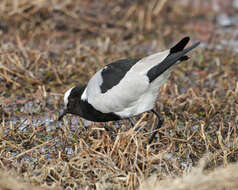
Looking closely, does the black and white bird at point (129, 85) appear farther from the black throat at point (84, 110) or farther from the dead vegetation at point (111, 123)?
the dead vegetation at point (111, 123)

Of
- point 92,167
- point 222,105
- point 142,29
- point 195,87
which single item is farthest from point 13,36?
point 92,167

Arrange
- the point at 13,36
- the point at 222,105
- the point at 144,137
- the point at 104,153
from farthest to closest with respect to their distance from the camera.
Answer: the point at 13,36, the point at 222,105, the point at 144,137, the point at 104,153

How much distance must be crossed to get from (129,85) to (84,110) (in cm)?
56

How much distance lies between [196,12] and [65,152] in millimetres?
5114

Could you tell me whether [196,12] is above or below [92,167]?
above

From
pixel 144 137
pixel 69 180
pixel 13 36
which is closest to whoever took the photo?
pixel 69 180

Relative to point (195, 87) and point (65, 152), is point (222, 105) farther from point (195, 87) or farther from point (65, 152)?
point (65, 152)

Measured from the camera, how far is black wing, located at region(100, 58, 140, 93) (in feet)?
13.7

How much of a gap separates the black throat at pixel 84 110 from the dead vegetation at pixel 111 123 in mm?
107

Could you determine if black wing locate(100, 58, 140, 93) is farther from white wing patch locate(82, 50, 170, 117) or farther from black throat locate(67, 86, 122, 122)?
black throat locate(67, 86, 122, 122)

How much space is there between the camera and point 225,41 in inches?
285

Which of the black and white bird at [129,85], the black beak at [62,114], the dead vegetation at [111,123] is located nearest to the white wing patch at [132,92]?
the black and white bird at [129,85]

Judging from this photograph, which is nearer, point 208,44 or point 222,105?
point 222,105

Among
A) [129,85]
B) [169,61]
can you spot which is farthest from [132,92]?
[169,61]
